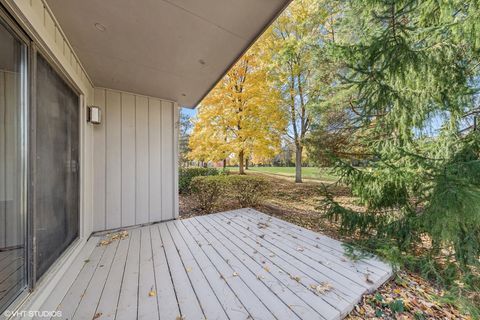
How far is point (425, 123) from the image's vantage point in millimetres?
2826

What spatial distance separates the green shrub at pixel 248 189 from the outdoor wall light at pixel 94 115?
2790 millimetres

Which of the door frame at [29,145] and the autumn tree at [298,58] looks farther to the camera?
the autumn tree at [298,58]

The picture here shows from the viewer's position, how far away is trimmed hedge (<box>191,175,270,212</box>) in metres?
4.55

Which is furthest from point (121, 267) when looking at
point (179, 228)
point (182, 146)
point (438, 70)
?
point (182, 146)

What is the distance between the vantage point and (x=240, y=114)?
651cm

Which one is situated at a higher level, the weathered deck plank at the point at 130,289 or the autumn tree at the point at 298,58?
the autumn tree at the point at 298,58

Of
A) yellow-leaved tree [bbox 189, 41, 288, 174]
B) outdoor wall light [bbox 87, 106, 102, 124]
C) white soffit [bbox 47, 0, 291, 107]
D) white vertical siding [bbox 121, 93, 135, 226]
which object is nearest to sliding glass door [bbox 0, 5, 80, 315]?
white soffit [bbox 47, 0, 291, 107]

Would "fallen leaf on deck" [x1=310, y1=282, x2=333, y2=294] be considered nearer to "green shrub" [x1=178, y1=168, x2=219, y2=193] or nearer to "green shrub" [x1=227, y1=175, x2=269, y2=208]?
"green shrub" [x1=227, y1=175, x2=269, y2=208]

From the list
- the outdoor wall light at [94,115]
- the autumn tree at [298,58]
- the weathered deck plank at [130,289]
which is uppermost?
the autumn tree at [298,58]

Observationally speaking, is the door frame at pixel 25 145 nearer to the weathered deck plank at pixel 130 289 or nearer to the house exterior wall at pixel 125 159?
the weathered deck plank at pixel 130 289

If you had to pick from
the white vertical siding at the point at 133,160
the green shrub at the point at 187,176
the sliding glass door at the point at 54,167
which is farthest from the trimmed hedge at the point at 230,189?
the sliding glass door at the point at 54,167

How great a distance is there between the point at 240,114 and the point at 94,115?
424 centimetres

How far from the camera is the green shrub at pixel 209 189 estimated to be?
178 inches

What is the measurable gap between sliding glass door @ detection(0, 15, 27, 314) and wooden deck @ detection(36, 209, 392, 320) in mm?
438
